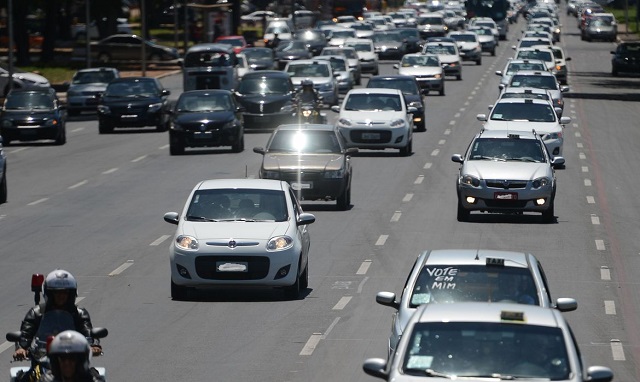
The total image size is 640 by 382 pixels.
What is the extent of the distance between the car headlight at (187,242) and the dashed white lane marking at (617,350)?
17.4ft

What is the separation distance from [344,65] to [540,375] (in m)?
53.5

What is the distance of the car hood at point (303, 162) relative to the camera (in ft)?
97.7

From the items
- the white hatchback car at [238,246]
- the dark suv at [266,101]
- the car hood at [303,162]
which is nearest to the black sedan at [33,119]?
the dark suv at [266,101]

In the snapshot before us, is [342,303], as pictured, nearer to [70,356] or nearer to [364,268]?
[364,268]

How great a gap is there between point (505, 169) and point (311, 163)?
384 cm

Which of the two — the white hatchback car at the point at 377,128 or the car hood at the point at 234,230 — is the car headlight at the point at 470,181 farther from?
the white hatchback car at the point at 377,128

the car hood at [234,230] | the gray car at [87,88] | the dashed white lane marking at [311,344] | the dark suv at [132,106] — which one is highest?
the car hood at [234,230]

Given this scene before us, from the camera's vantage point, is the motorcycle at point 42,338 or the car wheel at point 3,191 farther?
the car wheel at point 3,191

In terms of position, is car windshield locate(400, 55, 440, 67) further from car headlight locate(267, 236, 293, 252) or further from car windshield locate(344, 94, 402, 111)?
car headlight locate(267, 236, 293, 252)

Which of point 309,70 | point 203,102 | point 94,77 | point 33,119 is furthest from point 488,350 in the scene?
point 94,77

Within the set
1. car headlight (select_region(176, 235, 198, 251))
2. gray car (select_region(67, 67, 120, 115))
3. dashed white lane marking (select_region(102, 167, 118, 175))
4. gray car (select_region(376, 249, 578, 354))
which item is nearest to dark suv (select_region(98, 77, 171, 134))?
gray car (select_region(67, 67, 120, 115))

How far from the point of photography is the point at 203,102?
42312 mm

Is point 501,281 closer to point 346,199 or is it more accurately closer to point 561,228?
point 561,228

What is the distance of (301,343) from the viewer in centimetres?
1659
